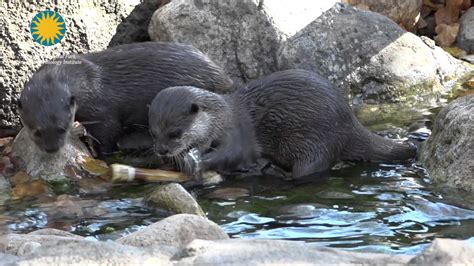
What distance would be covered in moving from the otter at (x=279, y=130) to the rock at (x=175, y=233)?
1513mm

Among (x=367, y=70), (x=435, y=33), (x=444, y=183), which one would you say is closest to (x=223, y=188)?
(x=444, y=183)

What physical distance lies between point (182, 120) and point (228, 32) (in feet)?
5.07

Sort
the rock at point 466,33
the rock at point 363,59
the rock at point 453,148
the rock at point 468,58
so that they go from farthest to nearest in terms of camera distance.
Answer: the rock at point 466,33
the rock at point 468,58
the rock at point 363,59
the rock at point 453,148

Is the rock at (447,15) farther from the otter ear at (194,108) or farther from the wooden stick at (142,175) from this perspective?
the wooden stick at (142,175)

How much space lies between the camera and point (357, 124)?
475cm

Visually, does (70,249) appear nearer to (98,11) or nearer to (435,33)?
(98,11)

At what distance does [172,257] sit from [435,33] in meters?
5.29

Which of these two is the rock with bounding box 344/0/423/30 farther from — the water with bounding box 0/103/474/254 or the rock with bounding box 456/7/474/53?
the water with bounding box 0/103/474/254

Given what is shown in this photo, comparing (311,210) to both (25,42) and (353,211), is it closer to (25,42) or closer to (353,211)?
(353,211)

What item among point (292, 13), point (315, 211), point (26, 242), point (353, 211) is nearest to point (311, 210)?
point (315, 211)

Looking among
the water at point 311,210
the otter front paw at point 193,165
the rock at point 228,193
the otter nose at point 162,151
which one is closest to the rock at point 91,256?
the water at point 311,210

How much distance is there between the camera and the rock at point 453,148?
164 inches

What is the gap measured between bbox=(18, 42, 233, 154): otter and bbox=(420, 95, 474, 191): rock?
123 centimetres

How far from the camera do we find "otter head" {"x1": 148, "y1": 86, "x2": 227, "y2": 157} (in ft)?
14.8
